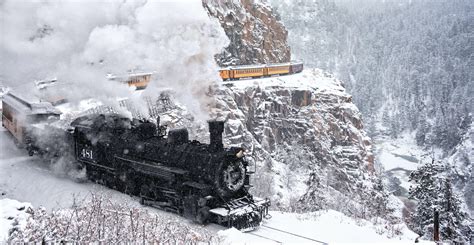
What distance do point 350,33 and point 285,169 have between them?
465ft

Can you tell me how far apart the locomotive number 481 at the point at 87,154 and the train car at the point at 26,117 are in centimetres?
448

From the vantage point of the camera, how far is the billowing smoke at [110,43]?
17.4 meters

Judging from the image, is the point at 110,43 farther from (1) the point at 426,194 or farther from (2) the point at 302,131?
(2) the point at 302,131

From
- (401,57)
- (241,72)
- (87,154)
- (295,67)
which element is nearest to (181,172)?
(87,154)

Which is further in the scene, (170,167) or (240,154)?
(170,167)

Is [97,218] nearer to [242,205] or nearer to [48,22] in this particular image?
[242,205]

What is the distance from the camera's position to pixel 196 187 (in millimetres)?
11188

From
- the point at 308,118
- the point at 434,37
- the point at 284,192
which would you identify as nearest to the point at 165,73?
the point at 284,192

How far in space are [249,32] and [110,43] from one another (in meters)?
49.7

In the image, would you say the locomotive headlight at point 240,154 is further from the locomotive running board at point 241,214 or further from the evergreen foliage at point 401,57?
the evergreen foliage at point 401,57

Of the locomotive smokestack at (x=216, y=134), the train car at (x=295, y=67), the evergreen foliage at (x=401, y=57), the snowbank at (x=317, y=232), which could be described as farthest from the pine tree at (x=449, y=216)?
the evergreen foliage at (x=401, y=57)

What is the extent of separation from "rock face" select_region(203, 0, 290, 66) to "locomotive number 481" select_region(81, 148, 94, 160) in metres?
41.6

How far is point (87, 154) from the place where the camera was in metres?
15.5

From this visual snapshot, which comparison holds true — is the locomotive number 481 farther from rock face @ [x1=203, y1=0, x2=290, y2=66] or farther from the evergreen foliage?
the evergreen foliage
